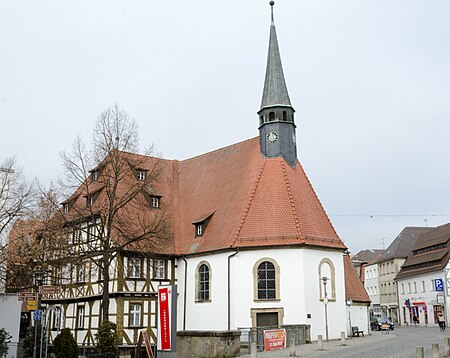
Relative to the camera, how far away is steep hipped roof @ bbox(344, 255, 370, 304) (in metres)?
33.7

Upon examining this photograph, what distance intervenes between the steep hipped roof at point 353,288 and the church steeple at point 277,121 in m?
8.12

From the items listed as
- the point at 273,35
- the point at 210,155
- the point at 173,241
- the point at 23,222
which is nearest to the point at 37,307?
the point at 23,222

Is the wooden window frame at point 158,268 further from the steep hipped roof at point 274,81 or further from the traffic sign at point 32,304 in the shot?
the traffic sign at point 32,304

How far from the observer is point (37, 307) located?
64.4 feet

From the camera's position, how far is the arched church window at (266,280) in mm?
28047

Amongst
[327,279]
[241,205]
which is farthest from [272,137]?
[327,279]

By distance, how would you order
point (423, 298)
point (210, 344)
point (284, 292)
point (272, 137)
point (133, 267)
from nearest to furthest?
point (210, 344)
point (284, 292)
point (133, 267)
point (272, 137)
point (423, 298)

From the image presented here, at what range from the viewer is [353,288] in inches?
1363

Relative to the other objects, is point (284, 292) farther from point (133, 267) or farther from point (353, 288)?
point (353, 288)

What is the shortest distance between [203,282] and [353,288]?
32.4ft

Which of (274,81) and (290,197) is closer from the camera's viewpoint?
(290,197)

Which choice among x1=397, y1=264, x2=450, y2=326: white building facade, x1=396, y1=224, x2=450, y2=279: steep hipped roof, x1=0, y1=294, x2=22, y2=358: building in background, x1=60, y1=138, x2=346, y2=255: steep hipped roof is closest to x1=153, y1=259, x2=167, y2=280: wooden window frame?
x1=60, y1=138, x2=346, y2=255: steep hipped roof

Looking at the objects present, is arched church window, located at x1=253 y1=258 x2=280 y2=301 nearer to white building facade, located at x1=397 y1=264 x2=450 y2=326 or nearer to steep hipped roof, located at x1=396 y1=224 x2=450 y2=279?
white building facade, located at x1=397 y1=264 x2=450 y2=326

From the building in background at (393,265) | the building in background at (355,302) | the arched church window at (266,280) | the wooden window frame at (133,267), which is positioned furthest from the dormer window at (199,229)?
the building in background at (393,265)
